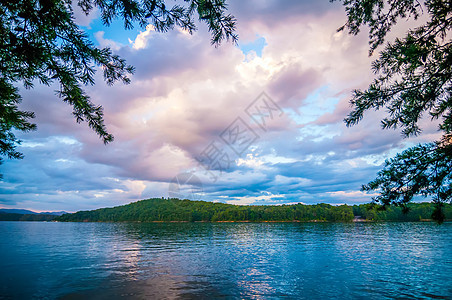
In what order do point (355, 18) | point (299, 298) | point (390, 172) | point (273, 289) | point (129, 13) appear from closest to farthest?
point (129, 13)
point (390, 172)
point (355, 18)
point (299, 298)
point (273, 289)

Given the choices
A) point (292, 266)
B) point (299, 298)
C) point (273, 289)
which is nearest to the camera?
point (299, 298)

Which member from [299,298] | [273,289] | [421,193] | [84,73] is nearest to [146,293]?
[273,289]

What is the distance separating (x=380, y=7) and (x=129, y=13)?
6837 millimetres

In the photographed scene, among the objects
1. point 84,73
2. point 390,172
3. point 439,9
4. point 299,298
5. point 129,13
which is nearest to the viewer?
point 129,13

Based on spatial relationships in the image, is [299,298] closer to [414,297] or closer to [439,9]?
[414,297]

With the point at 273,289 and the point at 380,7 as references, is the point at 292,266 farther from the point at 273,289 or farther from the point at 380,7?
the point at 380,7

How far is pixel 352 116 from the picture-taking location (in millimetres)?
6613

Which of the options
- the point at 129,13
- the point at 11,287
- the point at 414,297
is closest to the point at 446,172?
the point at 129,13

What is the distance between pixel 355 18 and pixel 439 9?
1.88 meters

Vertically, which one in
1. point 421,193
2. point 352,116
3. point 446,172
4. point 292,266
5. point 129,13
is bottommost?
point 292,266

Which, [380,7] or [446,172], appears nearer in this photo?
[446,172]

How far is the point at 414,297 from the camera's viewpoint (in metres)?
14.8

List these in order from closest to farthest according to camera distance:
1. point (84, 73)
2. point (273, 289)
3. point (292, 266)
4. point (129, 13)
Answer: point (129, 13)
point (84, 73)
point (273, 289)
point (292, 266)

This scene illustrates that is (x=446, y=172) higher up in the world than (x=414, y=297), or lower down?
higher up
